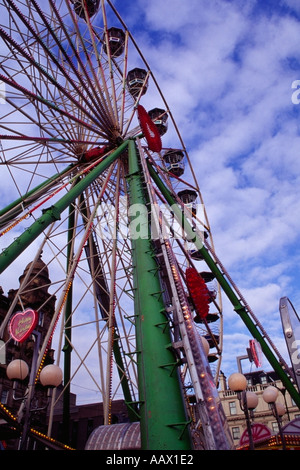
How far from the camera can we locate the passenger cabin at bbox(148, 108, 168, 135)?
2197 centimetres

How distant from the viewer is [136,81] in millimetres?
20812

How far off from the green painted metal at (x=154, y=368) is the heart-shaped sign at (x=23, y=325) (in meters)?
2.48

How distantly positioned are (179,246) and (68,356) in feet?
20.6

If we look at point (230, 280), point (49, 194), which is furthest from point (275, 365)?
point (49, 194)

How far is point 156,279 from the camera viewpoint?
34.4 feet

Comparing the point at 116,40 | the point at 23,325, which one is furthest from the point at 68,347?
the point at 116,40

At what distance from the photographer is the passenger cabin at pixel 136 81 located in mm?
20797

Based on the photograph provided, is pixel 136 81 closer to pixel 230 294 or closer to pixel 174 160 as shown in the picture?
pixel 174 160

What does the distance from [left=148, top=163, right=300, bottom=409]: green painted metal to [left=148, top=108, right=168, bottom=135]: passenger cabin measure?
555cm

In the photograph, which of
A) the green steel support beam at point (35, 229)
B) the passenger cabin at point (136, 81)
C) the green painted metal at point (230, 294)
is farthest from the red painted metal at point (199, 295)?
the passenger cabin at point (136, 81)

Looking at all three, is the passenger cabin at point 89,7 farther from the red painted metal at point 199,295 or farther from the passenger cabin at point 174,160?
the red painted metal at point 199,295

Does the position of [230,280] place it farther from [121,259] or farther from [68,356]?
[68,356]

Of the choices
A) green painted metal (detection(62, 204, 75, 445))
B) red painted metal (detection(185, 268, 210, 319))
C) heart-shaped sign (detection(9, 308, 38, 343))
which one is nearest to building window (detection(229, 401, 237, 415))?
green painted metal (detection(62, 204, 75, 445))
